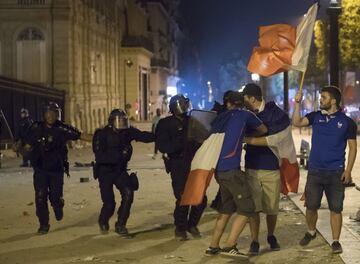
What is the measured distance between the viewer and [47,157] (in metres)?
9.56

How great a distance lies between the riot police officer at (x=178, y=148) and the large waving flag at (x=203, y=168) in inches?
44.9

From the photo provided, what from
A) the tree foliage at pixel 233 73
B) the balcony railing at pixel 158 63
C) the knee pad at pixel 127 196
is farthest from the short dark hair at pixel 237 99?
the tree foliage at pixel 233 73

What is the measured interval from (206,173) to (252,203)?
1.90 ft

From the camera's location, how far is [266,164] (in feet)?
26.3

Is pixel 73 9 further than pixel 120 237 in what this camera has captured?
Yes

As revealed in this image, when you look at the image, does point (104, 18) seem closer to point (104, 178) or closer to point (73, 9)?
point (73, 9)

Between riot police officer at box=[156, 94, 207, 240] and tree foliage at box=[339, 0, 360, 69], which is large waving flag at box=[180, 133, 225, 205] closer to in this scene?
riot police officer at box=[156, 94, 207, 240]

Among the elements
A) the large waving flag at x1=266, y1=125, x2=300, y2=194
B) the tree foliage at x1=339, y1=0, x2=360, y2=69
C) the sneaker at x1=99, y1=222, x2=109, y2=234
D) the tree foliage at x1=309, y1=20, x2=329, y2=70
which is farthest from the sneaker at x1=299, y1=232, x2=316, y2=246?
the tree foliage at x1=309, y1=20, x2=329, y2=70

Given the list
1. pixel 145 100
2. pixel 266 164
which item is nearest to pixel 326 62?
pixel 145 100

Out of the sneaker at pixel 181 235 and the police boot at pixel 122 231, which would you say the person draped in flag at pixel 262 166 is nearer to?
the sneaker at pixel 181 235

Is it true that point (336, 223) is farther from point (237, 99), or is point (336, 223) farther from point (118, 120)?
point (118, 120)

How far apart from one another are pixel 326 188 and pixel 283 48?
2.00 metres

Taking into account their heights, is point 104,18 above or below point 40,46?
above

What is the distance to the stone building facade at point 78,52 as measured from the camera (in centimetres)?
3541
